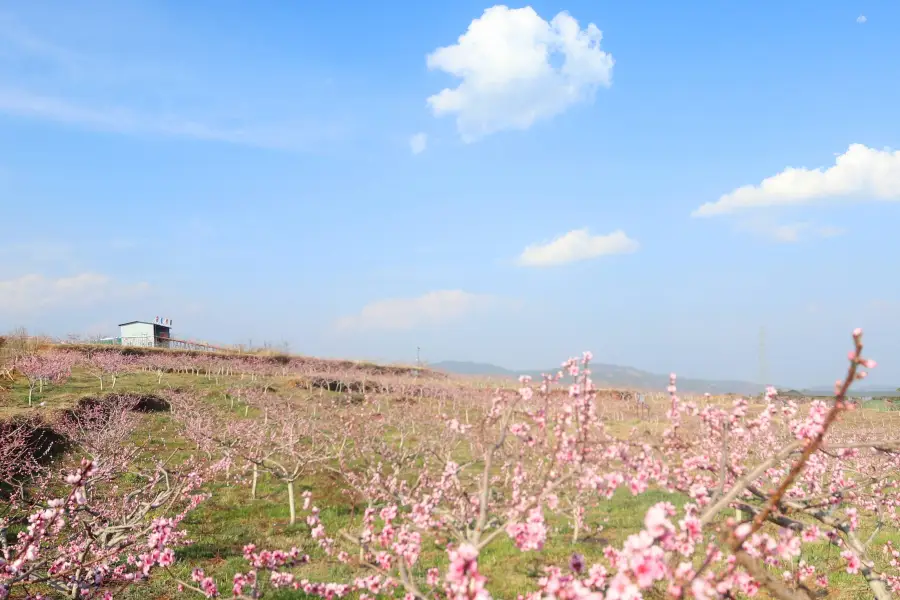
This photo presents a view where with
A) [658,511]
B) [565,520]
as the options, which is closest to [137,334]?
[565,520]

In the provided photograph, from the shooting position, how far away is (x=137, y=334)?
222 feet

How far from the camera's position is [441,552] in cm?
1377

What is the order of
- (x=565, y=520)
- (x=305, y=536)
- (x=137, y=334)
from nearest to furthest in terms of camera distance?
(x=305, y=536)
(x=565, y=520)
(x=137, y=334)

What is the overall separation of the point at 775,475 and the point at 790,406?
14.5 feet

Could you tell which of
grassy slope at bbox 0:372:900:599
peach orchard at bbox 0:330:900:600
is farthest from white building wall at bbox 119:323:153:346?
peach orchard at bbox 0:330:900:600

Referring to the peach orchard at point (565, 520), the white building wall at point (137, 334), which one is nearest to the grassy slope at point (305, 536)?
the peach orchard at point (565, 520)

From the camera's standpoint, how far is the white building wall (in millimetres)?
66750

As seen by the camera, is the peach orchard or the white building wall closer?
the peach orchard

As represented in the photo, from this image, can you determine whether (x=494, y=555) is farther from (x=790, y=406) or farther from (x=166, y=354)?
(x=166, y=354)

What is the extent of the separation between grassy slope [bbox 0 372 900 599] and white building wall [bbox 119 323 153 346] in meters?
43.9

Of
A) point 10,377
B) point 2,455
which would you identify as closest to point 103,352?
point 10,377

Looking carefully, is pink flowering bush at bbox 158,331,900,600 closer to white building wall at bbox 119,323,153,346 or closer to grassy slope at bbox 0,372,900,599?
grassy slope at bbox 0,372,900,599

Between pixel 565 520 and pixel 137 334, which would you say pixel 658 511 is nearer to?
pixel 565 520

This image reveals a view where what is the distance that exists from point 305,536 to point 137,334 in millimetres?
62994
